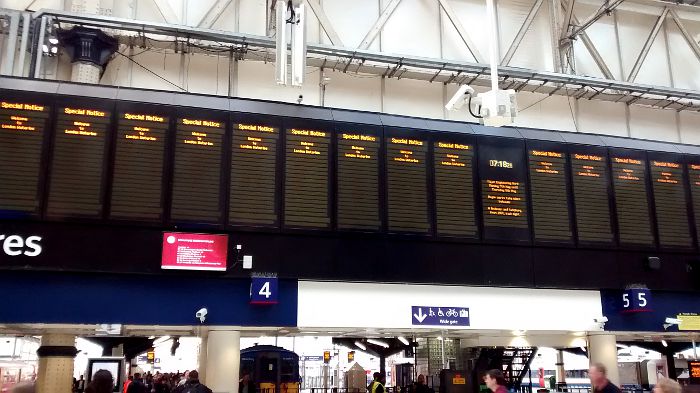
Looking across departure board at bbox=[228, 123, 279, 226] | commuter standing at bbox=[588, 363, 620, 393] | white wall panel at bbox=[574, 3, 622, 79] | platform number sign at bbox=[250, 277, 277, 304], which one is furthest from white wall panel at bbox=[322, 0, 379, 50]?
commuter standing at bbox=[588, 363, 620, 393]

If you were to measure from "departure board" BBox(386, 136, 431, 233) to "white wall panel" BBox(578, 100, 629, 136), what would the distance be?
4591 millimetres

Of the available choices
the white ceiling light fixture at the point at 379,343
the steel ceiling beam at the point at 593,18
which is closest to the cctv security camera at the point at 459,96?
the steel ceiling beam at the point at 593,18

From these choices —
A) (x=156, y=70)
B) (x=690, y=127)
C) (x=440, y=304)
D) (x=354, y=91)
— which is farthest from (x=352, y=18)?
(x=690, y=127)

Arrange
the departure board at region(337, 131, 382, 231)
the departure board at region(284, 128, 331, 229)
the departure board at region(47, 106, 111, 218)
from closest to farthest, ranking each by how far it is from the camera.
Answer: the departure board at region(47, 106, 111, 218), the departure board at region(284, 128, 331, 229), the departure board at region(337, 131, 382, 231)

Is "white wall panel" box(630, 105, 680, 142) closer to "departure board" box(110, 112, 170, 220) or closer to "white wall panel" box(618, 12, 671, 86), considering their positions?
"white wall panel" box(618, 12, 671, 86)

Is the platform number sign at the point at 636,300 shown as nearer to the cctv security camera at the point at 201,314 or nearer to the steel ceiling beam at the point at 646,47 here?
the steel ceiling beam at the point at 646,47

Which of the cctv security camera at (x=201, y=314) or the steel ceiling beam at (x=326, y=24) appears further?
the steel ceiling beam at (x=326, y=24)

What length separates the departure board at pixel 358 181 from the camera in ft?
31.7

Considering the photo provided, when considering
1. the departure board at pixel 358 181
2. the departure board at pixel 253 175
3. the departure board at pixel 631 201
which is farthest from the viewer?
the departure board at pixel 631 201

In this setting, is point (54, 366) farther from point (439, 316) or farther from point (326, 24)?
point (326, 24)

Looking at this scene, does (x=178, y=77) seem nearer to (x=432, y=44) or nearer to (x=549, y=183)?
(x=432, y=44)

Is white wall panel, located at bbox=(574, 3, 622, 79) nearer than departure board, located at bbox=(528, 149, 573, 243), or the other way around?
departure board, located at bbox=(528, 149, 573, 243)

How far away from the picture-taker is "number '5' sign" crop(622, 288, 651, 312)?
1059 cm

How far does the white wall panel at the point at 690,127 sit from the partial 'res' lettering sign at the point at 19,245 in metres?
12.4
